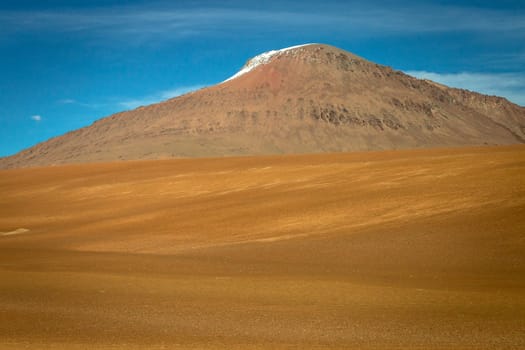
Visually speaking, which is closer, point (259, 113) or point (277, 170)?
point (277, 170)

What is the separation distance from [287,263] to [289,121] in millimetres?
143322

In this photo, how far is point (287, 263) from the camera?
68.3 ft

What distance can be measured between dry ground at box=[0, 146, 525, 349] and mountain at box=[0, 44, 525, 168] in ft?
326

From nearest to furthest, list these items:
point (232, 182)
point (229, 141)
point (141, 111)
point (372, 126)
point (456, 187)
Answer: point (456, 187) < point (232, 182) < point (229, 141) < point (372, 126) < point (141, 111)

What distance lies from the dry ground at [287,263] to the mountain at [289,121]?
99.3 m

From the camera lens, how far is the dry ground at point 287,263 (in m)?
11.4

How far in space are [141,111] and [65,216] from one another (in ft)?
475

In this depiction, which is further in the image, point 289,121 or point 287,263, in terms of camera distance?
point 289,121

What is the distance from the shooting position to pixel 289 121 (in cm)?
16312

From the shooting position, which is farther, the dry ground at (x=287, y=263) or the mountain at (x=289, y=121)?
the mountain at (x=289, y=121)

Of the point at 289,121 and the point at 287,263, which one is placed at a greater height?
the point at 289,121

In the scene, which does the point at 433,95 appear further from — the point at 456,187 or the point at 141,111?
the point at 456,187

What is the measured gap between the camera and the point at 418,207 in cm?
2841

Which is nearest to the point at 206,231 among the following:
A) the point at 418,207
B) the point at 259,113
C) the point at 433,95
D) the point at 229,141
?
the point at 418,207
